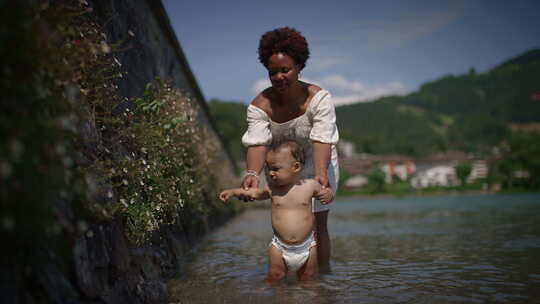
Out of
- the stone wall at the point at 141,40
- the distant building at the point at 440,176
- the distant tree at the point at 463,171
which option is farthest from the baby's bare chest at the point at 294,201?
the distant building at the point at 440,176

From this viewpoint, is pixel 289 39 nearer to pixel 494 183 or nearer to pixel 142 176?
pixel 142 176

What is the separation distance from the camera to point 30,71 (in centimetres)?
157

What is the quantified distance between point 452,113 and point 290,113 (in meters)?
182

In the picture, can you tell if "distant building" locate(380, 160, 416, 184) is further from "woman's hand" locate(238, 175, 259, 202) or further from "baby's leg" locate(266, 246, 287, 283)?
"woman's hand" locate(238, 175, 259, 202)

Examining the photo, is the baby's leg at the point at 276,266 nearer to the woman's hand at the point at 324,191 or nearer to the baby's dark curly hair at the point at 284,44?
the woman's hand at the point at 324,191

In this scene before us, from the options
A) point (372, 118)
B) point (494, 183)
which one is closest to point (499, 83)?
point (372, 118)

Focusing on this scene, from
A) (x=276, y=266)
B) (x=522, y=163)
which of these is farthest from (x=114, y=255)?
(x=522, y=163)

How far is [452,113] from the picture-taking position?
169375 mm

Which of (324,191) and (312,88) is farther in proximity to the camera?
(312,88)

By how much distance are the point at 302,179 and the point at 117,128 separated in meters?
1.63

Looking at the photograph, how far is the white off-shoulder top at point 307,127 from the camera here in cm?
353

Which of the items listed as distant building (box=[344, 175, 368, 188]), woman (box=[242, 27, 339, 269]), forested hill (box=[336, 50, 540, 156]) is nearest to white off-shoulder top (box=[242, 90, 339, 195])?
woman (box=[242, 27, 339, 269])

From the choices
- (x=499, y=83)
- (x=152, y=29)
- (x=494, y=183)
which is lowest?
(x=494, y=183)

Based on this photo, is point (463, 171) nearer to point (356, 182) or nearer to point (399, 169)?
point (356, 182)
